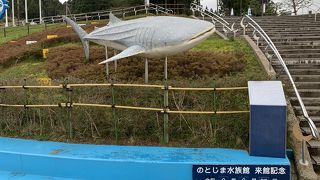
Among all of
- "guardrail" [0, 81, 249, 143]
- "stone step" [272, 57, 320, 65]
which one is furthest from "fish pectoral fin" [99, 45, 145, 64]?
"stone step" [272, 57, 320, 65]

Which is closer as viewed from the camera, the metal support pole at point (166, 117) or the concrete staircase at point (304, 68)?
the metal support pole at point (166, 117)

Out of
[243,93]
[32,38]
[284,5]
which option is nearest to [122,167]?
[243,93]

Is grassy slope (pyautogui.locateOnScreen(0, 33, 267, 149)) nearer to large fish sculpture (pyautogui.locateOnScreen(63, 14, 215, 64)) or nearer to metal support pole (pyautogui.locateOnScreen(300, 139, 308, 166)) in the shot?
large fish sculpture (pyautogui.locateOnScreen(63, 14, 215, 64))

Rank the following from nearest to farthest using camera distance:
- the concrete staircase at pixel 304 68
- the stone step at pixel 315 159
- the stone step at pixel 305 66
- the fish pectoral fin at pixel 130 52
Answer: the stone step at pixel 315 159, the concrete staircase at pixel 304 68, the fish pectoral fin at pixel 130 52, the stone step at pixel 305 66

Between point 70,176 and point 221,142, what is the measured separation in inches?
105

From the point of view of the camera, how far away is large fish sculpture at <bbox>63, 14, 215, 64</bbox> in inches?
308

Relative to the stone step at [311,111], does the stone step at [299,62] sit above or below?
Answer: above

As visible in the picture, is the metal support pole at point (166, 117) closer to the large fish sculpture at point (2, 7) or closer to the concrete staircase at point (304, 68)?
the concrete staircase at point (304, 68)

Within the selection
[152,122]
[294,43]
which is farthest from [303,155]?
[294,43]

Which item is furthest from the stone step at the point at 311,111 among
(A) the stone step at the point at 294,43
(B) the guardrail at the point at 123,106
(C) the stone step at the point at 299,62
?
(A) the stone step at the point at 294,43

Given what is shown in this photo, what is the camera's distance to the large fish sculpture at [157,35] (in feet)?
25.6

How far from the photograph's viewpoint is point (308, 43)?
12594 millimetres

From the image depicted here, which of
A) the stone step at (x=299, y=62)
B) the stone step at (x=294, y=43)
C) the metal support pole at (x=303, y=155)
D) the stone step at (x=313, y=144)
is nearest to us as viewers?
the metal support pole at (x=303, y=155)

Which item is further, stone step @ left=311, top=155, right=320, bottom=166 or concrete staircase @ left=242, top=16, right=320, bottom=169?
concrete staircase @ left=242, top=16, right=320, bottom=169
